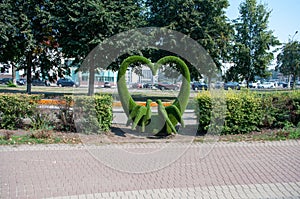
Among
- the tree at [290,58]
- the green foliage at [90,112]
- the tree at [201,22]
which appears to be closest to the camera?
the green foliage at [90,112]

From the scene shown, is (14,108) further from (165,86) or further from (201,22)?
(201,22)

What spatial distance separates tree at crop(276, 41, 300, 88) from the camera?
3766cm

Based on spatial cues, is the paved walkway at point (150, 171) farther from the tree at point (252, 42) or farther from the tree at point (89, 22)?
the tree at point (252, 42)

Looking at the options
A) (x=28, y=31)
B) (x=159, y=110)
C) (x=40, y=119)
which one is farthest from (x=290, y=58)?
(x=40, y=119)

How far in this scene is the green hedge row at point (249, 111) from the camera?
30.2 ft

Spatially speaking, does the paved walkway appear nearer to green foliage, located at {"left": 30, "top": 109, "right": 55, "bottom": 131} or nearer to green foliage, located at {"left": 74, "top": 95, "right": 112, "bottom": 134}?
green foliage, located at {"left": 74, "top": 95, "right": 112, "bottom": 134}

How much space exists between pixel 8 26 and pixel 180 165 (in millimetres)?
17136

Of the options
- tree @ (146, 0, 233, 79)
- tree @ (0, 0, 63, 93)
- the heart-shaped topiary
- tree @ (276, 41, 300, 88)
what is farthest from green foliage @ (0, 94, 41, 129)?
tree @ (276, 41, 300, 88)

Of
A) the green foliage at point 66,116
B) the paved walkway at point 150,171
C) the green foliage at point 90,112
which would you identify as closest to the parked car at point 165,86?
the green foliage at point 90,112

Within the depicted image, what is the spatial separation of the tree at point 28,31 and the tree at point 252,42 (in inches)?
566

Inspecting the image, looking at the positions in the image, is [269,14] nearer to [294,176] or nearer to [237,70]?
[237,70]

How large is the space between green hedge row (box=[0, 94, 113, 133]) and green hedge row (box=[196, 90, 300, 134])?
9.38 feet

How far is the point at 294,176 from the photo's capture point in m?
5.55

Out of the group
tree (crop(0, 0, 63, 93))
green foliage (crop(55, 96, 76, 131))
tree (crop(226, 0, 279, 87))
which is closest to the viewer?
green foliage (crop(55, 96, 76, 131))
